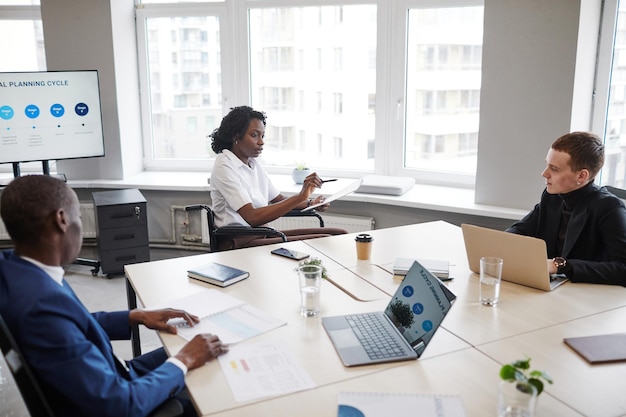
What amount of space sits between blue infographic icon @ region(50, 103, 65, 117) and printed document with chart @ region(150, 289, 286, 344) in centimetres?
276

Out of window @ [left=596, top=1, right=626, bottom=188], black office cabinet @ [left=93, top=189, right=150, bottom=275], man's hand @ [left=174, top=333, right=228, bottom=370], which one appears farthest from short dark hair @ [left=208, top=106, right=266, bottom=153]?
window @ [left=596, top=1, right=626, bottom=188]

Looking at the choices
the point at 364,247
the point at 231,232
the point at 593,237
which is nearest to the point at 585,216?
the point at 593,237

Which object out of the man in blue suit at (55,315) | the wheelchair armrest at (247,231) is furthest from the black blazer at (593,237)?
the man in blue suit at (55,315)

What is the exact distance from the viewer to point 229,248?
10.2 feet

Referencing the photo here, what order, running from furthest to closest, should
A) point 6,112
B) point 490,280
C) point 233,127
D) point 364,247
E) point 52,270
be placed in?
point 6,112 < point 233,127 < point 364,247 < point 490,280 < point 52,270

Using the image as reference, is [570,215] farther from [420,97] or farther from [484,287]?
[420,97]

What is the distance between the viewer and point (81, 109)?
4.32 metres

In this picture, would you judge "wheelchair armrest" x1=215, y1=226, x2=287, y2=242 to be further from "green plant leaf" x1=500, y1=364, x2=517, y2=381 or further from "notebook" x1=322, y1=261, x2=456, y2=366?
"green plant leaf" x1=500, y1=364, x2=517, y2=381

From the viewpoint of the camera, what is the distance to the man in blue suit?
4.30 feet

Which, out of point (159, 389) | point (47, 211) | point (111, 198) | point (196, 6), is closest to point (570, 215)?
point (159, 389)

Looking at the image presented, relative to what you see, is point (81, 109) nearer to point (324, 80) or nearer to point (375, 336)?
point (324, 80)

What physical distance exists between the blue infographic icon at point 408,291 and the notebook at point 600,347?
0.46 metres

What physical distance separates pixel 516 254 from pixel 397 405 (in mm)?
920

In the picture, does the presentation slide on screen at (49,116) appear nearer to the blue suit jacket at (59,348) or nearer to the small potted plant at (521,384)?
the blue suit jacket at (59,348)
